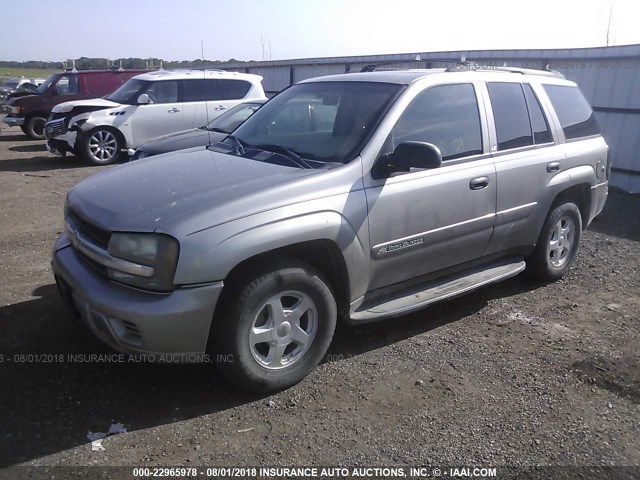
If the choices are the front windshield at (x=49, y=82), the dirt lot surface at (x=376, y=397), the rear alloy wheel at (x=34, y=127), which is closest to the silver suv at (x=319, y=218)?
the dirt lot surface at (x=376, y=397)

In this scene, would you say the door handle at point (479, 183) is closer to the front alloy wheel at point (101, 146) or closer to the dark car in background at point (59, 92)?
the front alloy wheel at point (101, 146)

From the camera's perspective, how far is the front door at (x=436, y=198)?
3660mm

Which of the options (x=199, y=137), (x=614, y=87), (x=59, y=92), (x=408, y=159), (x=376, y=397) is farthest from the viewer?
(x=59, y=92)

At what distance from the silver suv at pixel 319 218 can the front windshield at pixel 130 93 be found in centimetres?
766

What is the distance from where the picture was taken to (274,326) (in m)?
3.27

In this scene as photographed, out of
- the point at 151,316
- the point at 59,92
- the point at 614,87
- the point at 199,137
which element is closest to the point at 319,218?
the point at 151,316

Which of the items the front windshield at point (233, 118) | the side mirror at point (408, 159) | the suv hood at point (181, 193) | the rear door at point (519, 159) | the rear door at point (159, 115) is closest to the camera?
the suv hood at point (181, 193)

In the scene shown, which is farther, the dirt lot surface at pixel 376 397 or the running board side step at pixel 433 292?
the running board side step at pixel 433 292

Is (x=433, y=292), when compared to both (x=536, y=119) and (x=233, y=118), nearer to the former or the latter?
(x=536, y=119)

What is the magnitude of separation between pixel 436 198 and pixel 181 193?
5.66 feet

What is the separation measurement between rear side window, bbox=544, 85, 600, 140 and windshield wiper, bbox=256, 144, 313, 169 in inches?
100

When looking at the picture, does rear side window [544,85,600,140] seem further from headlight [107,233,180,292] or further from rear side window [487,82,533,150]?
headlight [107,233,180,292]

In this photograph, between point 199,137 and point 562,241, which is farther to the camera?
Result: point 199,137

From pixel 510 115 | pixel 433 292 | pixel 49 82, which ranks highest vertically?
pixel 49 82
